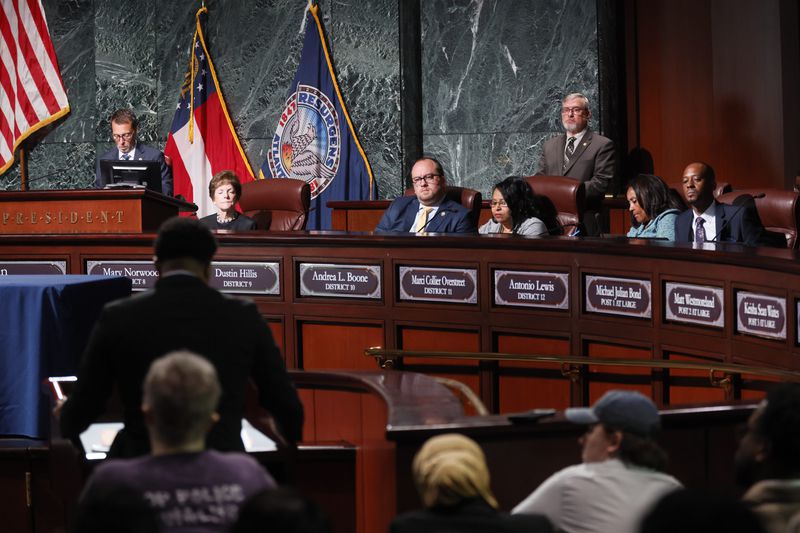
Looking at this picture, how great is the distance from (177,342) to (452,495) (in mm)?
863

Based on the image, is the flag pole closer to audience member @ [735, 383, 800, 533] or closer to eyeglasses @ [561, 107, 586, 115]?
eyeglasses @ [561, 107, 586, 115]

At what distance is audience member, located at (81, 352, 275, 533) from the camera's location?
248cm

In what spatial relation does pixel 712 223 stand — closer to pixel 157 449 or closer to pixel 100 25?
pixel 157 449

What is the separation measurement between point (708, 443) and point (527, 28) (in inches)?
305

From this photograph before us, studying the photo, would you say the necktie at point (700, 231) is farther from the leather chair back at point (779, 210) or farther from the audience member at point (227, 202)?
the audience member at point (227, 202)

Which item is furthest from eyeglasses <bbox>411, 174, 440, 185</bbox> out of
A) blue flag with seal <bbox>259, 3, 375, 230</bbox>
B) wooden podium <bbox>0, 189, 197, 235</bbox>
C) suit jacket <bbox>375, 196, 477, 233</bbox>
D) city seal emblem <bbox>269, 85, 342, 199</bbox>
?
city seal emblem <bbox>269, 85, 342, 199</bbox>

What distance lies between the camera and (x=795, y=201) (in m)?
7.43

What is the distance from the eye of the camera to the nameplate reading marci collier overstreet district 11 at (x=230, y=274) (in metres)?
7.58

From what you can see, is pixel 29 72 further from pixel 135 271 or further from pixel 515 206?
pixel 515 206

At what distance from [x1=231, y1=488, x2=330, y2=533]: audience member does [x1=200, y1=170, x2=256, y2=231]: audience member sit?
637 cm

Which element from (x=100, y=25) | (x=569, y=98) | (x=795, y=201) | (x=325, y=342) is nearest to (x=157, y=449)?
(x=325, y=342)

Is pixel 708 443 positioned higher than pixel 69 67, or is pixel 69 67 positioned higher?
pixel 69 67

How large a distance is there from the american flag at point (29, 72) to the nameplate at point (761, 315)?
797cm

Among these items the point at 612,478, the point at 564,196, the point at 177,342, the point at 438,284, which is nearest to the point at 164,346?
the point at 177,342
